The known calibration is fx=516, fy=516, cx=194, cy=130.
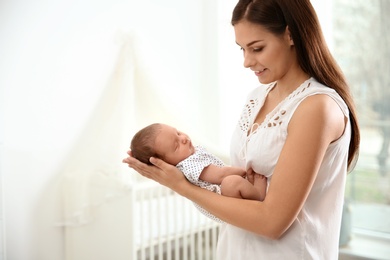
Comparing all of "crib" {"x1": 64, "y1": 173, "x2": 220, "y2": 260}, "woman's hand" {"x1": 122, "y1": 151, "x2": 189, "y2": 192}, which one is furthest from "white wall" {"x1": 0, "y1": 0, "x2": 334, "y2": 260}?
"woman's hand" {"x1": 122, "y1": 151, "x2": 189, "y2": 192}

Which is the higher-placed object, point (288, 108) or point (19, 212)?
point (288, 108)

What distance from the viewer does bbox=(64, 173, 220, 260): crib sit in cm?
259

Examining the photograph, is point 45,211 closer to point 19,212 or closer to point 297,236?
point 19,212

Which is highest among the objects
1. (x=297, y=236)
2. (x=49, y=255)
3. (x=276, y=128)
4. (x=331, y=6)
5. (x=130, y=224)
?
(x=331, y=6)

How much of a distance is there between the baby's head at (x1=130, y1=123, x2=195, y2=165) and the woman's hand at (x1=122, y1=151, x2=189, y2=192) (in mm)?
67

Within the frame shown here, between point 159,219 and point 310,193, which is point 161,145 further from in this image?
point 159,219

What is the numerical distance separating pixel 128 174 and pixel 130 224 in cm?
25

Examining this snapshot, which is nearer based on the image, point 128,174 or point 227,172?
point 227,172

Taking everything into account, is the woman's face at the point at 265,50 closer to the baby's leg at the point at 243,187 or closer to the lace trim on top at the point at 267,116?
the lace trim on top at the point at 267,116

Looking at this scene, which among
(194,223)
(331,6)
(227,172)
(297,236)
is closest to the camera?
(297,236)

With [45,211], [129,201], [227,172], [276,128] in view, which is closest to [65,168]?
[45,211]

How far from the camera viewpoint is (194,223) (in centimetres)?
302

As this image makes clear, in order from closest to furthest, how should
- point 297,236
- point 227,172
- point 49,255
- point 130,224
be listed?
point 297,236 < point 227,172 < point 130,224 < point 49,255

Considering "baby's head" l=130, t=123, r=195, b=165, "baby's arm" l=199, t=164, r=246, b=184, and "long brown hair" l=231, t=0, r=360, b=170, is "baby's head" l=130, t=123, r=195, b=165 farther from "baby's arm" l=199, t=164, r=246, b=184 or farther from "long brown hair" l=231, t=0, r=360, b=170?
"long brown hair" l=231, t=0, r=360, b=170
